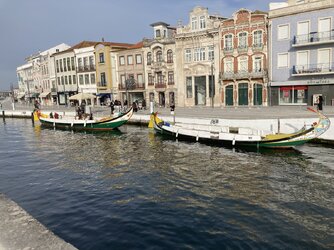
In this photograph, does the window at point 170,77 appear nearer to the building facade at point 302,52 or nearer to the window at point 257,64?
the window at point 257,64

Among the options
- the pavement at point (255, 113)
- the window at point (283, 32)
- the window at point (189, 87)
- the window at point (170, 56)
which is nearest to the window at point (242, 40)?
the window at point (283, 32)

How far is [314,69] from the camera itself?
115 ft

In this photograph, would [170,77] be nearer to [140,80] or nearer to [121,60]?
[140,80]

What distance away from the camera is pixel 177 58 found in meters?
47.1

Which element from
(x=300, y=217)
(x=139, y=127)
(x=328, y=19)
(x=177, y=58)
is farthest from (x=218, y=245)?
(x=177, y=58)

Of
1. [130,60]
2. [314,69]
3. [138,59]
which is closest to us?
[314,69]

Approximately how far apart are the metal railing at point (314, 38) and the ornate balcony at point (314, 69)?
2671 millimetres

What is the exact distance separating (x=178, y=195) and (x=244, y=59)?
1227 inches

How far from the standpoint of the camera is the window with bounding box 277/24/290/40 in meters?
36.9

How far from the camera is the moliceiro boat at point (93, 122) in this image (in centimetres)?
3343

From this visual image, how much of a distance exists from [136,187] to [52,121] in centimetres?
2800

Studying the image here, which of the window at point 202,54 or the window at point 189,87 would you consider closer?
the window at point 202,54

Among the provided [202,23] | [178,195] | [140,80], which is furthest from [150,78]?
[178,195]

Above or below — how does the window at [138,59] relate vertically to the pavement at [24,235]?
above
